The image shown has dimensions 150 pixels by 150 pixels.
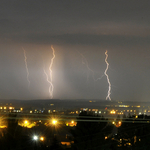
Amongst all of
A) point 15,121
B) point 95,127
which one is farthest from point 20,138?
point 95,127

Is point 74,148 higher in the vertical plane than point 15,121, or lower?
lower

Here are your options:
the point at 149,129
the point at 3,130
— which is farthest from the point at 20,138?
the point at 149,129

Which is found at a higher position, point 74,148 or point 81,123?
point 81,123

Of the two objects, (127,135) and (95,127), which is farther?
(127,135)

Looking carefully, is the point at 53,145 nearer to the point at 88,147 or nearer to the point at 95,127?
the point at 88,147

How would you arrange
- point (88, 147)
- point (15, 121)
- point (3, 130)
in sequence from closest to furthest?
point (88, 147), point (3, 130), point (15, 121)

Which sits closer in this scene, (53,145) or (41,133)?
(53,145)

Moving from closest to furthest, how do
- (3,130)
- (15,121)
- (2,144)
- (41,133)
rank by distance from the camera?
(2,144)
(3,130)
(15,121)
(41,133)

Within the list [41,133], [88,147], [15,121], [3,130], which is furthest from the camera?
[41,133]

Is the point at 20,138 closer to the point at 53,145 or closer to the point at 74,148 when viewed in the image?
the point at 53,145
